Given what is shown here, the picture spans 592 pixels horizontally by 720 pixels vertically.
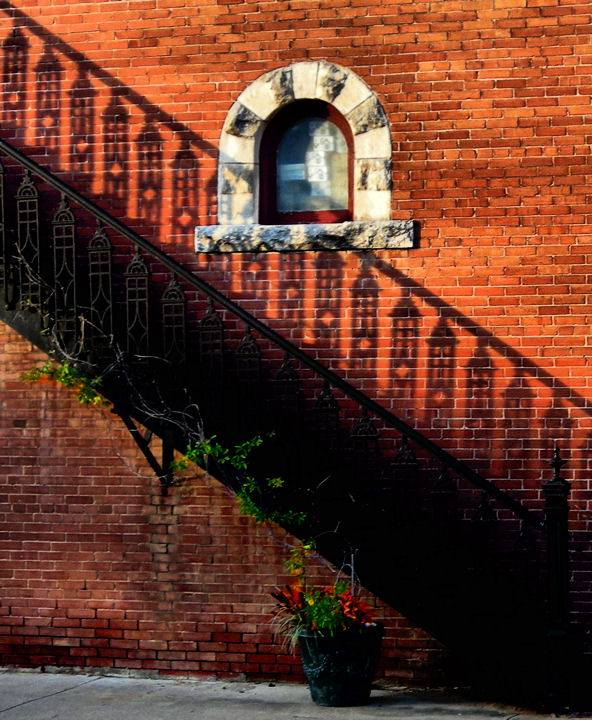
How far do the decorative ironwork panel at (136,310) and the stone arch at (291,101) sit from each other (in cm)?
91

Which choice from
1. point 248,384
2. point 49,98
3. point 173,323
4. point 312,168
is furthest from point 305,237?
point 49,98

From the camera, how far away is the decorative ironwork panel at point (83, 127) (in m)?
8.78

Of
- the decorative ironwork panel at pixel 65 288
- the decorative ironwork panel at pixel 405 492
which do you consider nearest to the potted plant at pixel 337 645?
the decorative ironwork panel at pixel 405 492

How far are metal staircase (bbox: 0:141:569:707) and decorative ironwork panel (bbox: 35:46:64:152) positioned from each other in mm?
747

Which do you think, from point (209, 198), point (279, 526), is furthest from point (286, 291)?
point (279, 526)

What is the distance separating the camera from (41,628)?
8.58 meters

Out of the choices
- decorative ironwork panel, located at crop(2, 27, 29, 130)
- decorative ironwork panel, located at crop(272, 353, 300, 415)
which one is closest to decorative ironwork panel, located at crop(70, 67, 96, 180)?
decorative ironwork panel, located at crop(2, 27, 29, 130)

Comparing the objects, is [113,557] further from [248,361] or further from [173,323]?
[173,323]

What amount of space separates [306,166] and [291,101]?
505 mm

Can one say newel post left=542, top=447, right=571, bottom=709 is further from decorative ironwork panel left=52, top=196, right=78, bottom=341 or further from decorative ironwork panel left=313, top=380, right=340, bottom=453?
decorative ironwork panel left=52, top=196, right=78, bottom=341

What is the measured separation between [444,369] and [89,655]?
342 centimetres

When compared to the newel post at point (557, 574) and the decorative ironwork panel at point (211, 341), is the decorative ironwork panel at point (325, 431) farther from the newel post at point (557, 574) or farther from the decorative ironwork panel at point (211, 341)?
the newel post at point (557, 574)

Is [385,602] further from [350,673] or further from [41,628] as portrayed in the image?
[41,628]

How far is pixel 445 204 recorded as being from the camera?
8242 mm
